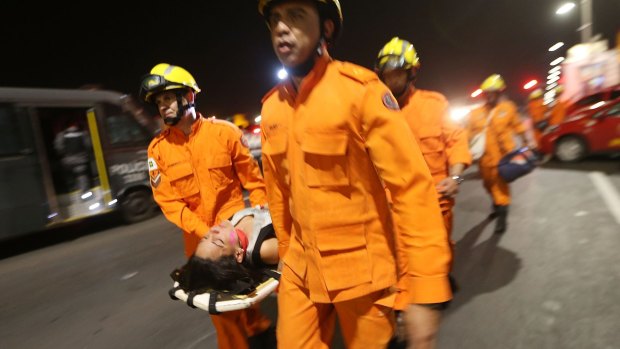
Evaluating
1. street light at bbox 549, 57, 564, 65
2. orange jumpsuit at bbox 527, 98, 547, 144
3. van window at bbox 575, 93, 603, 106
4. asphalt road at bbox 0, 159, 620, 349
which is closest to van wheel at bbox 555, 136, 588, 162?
van window at bbox 575, 93, 603, 106

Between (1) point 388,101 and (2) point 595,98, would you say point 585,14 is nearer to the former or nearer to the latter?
(2) point 595,98

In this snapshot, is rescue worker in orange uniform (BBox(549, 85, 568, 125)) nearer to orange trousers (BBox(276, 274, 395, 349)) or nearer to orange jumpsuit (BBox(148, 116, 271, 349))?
orange jumpsuit (BBox(148, 116, 271, 349))

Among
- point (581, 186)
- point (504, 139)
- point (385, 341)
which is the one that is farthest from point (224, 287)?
point (581, 186)

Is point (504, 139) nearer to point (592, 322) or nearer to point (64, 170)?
point (592, 322)

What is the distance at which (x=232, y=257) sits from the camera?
8.30 ft

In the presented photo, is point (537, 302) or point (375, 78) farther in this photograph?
point (537, 302)

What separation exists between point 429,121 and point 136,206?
23.1ft

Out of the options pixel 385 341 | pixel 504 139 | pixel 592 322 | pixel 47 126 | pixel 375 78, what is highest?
pixel 47 126

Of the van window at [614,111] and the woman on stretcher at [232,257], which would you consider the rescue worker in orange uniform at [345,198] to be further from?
the van window at [614,111]

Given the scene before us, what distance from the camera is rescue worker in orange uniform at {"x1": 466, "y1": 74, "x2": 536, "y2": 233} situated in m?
5.28

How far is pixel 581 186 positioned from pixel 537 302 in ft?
16.8

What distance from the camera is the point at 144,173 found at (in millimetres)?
8523

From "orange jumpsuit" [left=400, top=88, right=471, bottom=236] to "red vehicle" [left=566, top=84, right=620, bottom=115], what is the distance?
8.08m

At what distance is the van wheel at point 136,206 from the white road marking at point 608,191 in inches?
321
